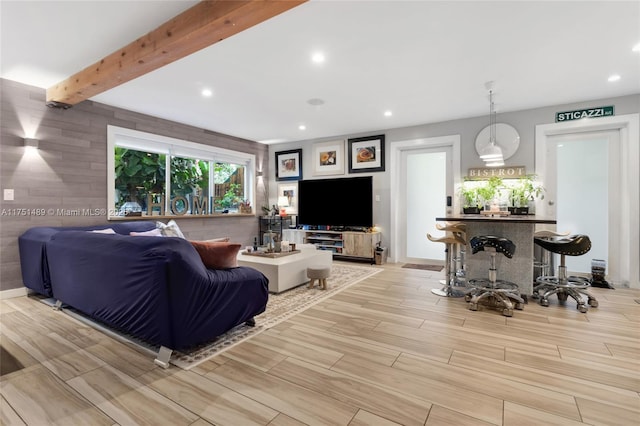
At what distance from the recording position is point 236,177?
22.1 feet

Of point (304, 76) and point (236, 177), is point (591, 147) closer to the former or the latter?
point (304, 76)

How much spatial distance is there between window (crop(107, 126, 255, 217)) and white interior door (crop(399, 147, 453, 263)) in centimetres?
343

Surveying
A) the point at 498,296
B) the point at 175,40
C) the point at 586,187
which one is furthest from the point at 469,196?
the point at 175,40

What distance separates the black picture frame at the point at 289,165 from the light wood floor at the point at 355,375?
449 centimetres

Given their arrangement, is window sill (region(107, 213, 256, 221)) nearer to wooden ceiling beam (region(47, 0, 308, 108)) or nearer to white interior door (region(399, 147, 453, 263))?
wooden ceiling beam (region(47, 0, 308, 108))

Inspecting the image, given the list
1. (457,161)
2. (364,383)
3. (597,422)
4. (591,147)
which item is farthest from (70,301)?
(591,147)

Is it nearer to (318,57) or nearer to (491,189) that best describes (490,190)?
(491,189)

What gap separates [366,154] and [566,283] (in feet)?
12.6

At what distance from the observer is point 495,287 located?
124 inches

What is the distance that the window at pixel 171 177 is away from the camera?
15.3 feet

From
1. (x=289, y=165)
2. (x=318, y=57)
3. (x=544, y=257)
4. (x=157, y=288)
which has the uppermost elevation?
(x=318, y=57)

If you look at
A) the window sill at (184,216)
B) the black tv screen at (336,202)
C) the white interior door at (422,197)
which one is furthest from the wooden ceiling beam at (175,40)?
the white interior door at (422,197)

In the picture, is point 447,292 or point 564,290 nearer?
point 564,290

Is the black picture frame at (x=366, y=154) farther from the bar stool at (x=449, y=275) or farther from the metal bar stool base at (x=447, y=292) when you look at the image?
the metal bar stool base at (x=447, y=292)
